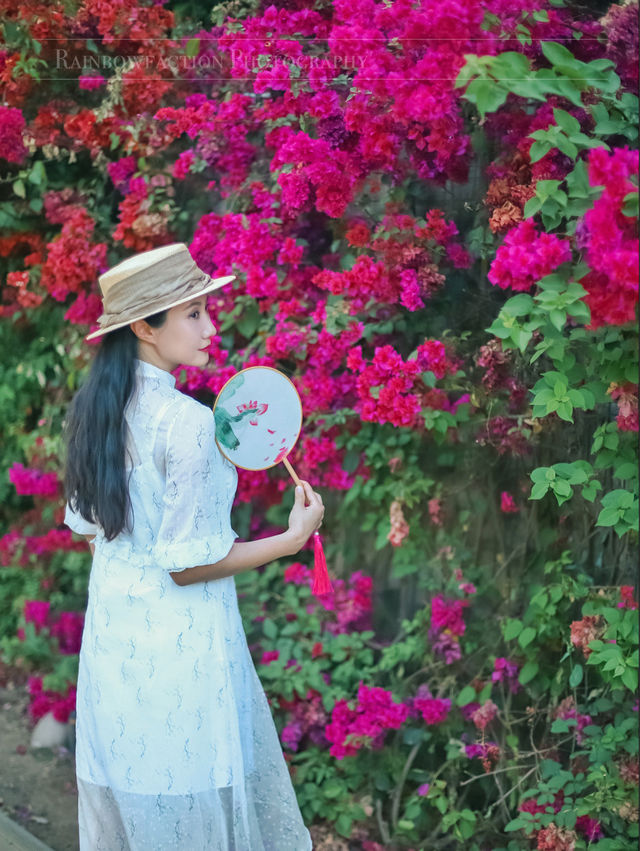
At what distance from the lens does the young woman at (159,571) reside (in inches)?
73.6

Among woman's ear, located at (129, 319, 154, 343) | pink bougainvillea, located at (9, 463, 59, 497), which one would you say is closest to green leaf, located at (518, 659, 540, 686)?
woman's ear, located at (129, 319, 154, 343)

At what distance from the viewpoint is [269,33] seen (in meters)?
2.67

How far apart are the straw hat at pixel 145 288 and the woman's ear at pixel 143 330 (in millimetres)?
27

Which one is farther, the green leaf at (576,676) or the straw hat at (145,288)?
the green leaf at (576,676)

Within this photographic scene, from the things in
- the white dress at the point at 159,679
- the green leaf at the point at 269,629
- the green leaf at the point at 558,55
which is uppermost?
the green leaf at the point at 558,55

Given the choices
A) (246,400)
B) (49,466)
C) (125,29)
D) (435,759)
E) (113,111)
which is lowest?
(435,759)

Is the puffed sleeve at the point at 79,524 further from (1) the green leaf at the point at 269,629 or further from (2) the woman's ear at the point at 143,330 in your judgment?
(1) the green leaf at the point at 269,629

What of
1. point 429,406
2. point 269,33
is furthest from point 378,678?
point 269,33

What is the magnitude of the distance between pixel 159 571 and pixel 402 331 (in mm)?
1174

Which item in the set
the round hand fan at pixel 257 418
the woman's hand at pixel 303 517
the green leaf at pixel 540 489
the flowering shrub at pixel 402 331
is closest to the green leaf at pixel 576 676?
the flowering shrub at pixel 402 331

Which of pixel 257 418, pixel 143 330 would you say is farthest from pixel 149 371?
pixel 257 418

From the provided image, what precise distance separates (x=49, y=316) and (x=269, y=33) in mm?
1575

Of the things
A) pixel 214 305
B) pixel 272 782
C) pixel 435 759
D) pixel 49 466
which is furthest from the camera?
pixel 49 466

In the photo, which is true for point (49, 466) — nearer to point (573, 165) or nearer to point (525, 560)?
point (525, 560)
